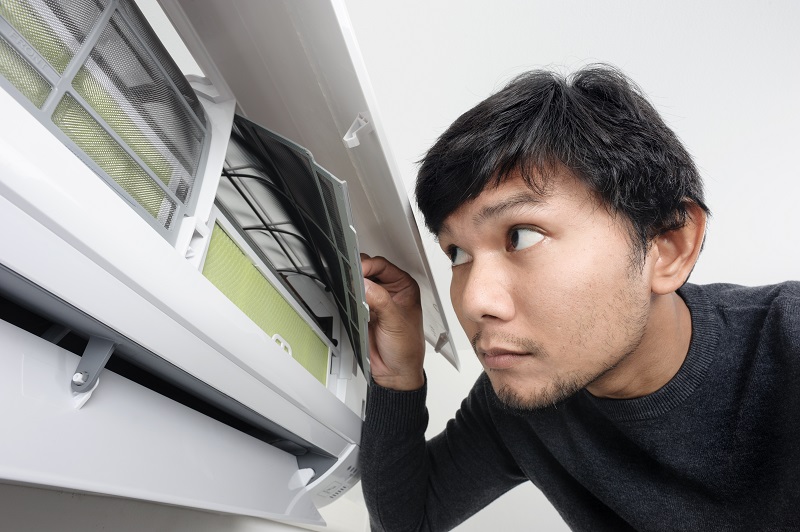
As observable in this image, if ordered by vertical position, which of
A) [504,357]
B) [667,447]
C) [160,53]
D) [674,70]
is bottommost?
[667,447]

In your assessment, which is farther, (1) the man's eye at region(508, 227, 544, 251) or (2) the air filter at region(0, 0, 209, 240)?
(1) the man's eye at region(508, 227, 544, 251)

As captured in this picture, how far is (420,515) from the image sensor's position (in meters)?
1.23

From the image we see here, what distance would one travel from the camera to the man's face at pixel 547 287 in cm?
78

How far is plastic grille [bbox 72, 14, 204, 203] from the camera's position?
1.71 feet

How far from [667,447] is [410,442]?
0.50m

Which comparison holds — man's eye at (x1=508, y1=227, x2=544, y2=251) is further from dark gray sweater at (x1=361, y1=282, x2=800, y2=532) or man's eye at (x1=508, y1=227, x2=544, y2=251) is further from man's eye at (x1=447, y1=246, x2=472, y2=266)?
dark gray sweater at (x1=361, y1=282, x2=800, y2=532)

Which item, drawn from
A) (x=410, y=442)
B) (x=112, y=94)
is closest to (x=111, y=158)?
(x=112, y=94)

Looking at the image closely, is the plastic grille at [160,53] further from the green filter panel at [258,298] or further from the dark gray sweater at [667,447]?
the dark gray sweater at [667,447]

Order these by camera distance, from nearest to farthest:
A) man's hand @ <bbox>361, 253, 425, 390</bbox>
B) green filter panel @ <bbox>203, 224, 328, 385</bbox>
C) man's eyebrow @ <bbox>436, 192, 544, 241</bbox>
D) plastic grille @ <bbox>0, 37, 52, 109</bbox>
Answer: plastic grille @ <bbox>0, 37, 52, 109</bbox> < green filter panel @ <bbox>203, 224, 328, 385</bbox> < man's eyebrow @ <bbox>436, 192, 544, 241</bbox> < man's hand @ <bbox>361, 253, 425, 390</bbox>

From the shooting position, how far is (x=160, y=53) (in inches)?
25.4

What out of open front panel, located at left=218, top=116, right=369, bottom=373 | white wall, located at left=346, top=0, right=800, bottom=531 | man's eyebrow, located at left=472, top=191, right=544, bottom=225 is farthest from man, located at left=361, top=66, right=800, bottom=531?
white wall, located at left=346, top=0, right=800, bottom=531

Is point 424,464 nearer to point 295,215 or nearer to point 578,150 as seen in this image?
point 295,215

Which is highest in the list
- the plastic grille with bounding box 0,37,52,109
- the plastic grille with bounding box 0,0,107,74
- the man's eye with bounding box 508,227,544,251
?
the plastic grille with bounding box 0,0,107,74

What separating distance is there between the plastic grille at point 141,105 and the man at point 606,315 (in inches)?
16.2
